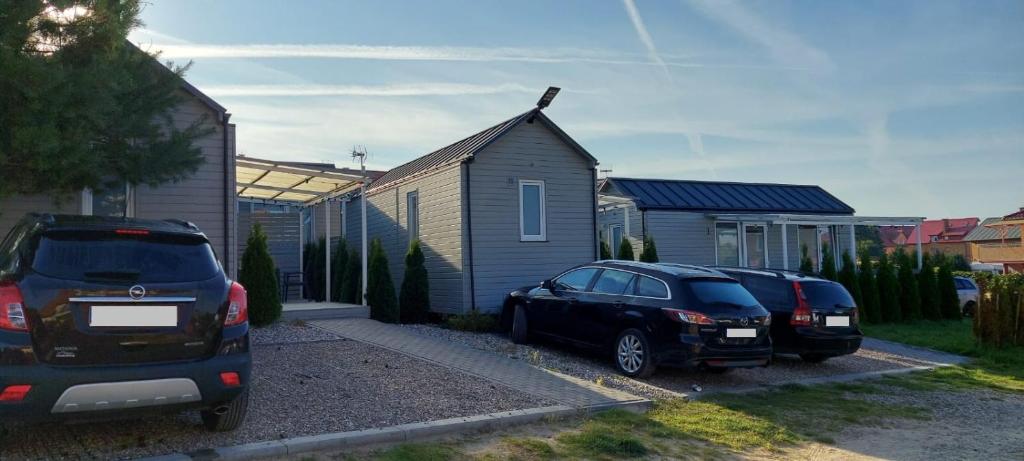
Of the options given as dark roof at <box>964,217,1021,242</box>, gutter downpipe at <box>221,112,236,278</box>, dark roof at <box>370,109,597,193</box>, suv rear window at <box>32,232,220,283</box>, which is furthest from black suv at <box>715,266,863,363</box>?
dark roof at <box>964,217,1021,242</box>

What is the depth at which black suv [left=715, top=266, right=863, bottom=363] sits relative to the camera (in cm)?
1019

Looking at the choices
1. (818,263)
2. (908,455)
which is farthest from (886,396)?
(818,263)

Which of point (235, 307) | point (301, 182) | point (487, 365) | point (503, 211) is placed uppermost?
point (301, 182)

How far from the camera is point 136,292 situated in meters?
4.62

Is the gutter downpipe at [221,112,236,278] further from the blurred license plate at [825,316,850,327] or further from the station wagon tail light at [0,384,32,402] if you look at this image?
the blurred license plate at [825,316,850,327]

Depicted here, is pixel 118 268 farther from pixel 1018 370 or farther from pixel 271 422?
pixel 1018 370

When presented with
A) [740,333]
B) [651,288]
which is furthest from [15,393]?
[740,333]

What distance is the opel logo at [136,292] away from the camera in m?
4.60

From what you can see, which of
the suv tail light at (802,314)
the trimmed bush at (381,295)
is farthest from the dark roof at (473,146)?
the suv tail light at (802,314)

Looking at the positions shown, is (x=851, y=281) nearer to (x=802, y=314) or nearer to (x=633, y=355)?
(x=802, y=314)

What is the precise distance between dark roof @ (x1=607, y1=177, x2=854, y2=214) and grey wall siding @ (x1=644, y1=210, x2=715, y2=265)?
292 mm

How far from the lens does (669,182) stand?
24000 mm

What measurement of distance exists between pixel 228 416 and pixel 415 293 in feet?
28.0

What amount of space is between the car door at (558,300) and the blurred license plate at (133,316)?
250 inches
